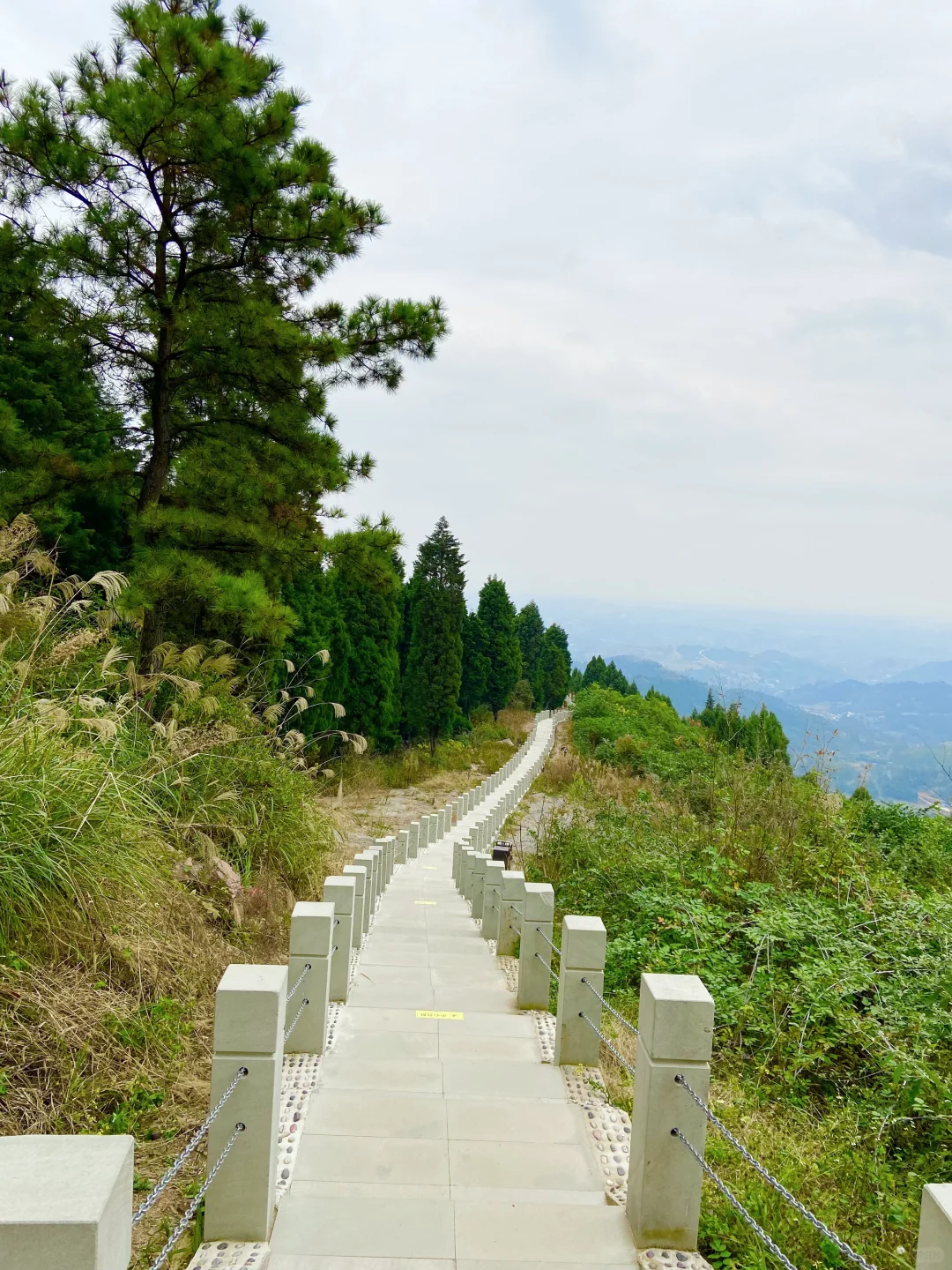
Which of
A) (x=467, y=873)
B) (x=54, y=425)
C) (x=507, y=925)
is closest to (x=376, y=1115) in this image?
(x=507, y=925)

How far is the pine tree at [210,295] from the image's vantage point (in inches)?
336

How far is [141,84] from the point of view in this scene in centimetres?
843

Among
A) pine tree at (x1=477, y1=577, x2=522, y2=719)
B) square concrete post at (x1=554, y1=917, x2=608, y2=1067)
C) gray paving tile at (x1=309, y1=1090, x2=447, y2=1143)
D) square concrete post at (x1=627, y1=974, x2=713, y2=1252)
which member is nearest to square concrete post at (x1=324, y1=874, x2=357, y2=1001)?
gray paving tile at (x1=309, y1=1090, x2=447, y2=1143)

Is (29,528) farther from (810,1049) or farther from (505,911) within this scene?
(810,1049)

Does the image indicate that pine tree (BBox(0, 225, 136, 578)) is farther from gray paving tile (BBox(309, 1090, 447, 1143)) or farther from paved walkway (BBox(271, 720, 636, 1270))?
gray paving tile (BBox(309, 1090, 447, 1143))

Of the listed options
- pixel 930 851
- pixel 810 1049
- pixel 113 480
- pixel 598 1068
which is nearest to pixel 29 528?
pixel 113 480

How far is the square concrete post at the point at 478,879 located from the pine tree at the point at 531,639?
51919 mm

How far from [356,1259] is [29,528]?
5.63 metres

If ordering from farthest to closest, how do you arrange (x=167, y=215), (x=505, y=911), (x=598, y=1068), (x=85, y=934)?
(x=167, y=215) → (x=505, y=911) → (x=598, y=1068) → (x=85, y=934)

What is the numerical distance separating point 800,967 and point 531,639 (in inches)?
2353

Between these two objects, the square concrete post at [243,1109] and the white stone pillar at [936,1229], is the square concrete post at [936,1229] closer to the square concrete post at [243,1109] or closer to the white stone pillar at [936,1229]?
the white stone pillar at [936,1229]

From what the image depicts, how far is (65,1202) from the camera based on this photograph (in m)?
1.75

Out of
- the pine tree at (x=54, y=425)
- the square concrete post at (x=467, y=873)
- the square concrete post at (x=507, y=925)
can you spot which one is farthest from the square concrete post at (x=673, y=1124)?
the pine tree at (x=54, y=425)

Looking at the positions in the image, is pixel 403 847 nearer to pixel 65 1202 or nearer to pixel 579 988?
pixel 579 988
